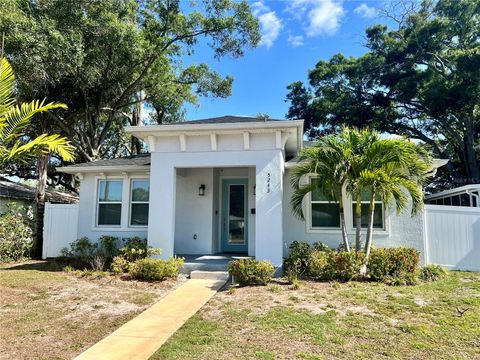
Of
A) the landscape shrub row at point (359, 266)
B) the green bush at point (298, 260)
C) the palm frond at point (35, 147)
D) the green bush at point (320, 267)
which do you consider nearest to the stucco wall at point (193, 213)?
the green bush at point (298, 260)

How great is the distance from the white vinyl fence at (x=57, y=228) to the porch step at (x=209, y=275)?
224 inches

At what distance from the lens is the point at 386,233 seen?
34.4 ft

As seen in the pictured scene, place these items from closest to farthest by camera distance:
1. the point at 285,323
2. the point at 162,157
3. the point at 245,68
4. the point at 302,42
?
the point at 285,323
the point at 162,157
the point at 302,42
the point at 245,68

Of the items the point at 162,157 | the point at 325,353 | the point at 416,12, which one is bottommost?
the point at 325,353

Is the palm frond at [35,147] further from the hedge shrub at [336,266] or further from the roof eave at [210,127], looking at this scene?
the hedge shrub at [336,266]

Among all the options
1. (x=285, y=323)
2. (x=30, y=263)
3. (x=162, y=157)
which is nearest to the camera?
(x=285, y=323)

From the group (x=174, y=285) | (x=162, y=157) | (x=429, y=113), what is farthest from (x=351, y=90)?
(x=174, y=285)

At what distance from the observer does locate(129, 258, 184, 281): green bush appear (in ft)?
29.1

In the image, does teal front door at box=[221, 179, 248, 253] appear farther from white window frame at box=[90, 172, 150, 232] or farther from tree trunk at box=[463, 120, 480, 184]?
tree trunk at box=[463, 120, 480, 184]

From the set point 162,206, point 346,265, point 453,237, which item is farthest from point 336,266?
point 162,206

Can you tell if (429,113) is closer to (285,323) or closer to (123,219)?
(123,219)

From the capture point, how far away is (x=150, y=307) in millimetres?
6828

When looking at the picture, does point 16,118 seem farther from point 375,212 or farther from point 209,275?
point 375,212

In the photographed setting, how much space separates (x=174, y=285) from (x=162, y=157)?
3.62 m
